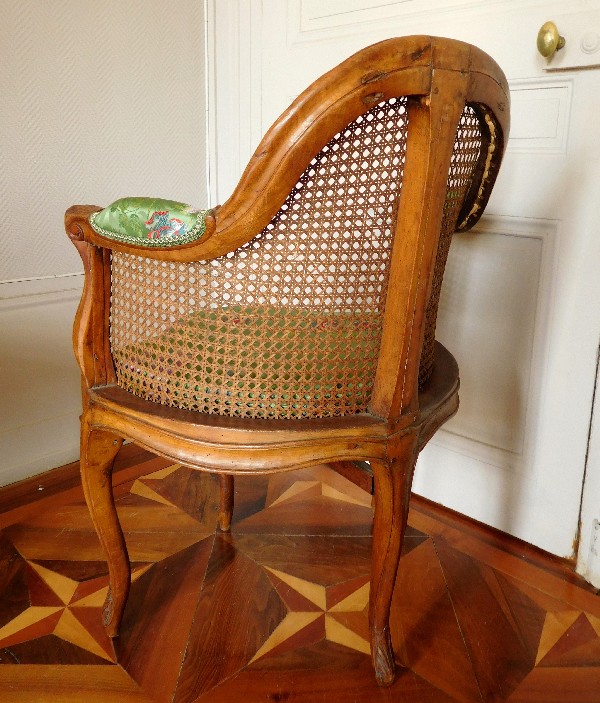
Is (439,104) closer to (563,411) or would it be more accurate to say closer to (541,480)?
(563,411)

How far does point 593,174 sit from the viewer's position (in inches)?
43.9

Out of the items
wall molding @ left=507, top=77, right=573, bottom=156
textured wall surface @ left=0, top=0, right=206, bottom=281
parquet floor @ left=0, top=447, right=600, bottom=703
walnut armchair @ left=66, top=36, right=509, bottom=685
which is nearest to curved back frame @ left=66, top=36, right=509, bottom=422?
walnut armchair @ left=66, top=36, right=509, bottom=685

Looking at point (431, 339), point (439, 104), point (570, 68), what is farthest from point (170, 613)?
point (570, 68)

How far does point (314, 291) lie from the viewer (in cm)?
78

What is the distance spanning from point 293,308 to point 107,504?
1.43 feet

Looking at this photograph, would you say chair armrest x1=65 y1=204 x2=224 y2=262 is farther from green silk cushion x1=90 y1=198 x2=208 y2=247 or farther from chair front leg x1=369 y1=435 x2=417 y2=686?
chair front leg x1=369 y1=435 x2=417 y2=686

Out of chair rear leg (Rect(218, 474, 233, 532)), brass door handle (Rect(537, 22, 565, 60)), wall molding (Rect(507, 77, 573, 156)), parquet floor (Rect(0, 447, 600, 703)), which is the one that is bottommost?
parquet floor (Rect(0, 447, 600, 703))

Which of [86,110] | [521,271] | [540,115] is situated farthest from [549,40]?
[86,110]

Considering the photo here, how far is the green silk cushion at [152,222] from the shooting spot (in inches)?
28.3

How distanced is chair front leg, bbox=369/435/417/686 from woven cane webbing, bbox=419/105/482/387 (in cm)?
15

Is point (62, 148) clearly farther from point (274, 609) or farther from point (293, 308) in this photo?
point (274, 609)

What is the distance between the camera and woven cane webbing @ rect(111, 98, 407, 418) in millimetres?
718

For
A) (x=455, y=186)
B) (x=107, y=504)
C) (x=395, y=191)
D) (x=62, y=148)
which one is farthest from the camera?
(x=62, y=148)

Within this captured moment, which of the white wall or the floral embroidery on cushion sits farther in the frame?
the white wall
